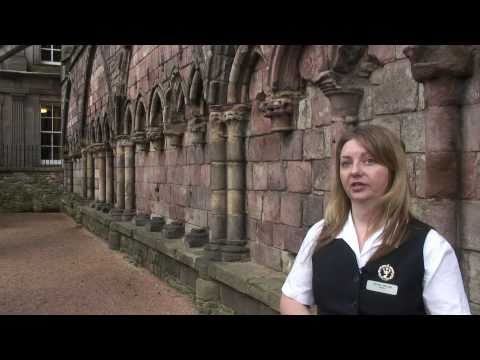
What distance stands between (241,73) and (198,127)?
1414mm

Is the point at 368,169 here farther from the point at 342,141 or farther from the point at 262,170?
the point at 262,170

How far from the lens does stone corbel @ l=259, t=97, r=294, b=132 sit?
169 inches

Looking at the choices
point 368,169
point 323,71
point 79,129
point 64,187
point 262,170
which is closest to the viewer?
point 368,169

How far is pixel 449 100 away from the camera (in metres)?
2.67

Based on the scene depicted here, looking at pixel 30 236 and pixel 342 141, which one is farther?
pixel 30 236

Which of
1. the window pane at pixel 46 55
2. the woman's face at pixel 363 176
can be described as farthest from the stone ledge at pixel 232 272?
the window pane at pixel 46 55

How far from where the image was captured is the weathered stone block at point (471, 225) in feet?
8.63

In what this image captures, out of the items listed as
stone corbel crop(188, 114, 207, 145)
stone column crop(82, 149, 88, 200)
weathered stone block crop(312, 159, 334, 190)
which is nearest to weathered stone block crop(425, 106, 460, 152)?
weathered stone block crop(312, 159, 334, 190)

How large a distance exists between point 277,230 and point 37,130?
701 inches

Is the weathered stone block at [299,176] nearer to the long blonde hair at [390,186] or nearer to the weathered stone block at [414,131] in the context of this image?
the weathered stone block at [414,131]

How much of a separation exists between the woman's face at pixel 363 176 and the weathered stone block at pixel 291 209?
2917mm

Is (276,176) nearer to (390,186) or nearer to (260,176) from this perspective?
(260,176)

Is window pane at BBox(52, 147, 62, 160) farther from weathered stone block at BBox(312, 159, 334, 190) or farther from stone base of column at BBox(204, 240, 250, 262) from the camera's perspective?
weathered stone block at BBox(312, 159, 334, 190)

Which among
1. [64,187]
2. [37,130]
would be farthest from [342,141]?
[37,130]
